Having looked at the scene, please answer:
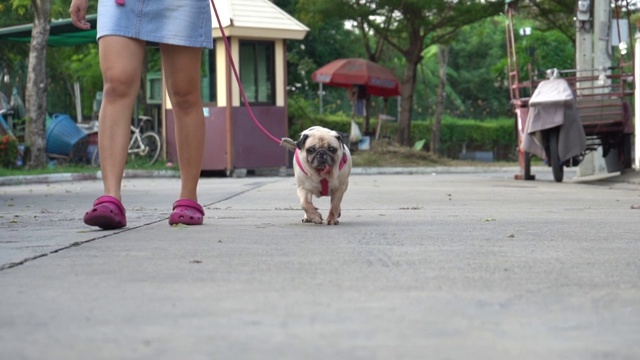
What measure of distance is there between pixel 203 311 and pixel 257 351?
677 mm

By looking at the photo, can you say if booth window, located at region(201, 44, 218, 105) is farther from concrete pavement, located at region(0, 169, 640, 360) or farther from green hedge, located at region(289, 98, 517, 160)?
green hedge, located at region(289, 98, 517, 160)

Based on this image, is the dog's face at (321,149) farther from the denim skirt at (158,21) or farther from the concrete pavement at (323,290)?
the denim skirt at (158,21)

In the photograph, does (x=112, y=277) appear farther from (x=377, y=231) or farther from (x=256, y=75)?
(x=256, y=75)

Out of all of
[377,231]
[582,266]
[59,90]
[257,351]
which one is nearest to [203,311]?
[257,351]

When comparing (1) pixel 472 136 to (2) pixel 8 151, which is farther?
(1) pixel 472 136

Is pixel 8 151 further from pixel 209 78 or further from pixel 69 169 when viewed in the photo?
pixel 209 78

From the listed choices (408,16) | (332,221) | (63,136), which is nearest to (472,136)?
(408,16)

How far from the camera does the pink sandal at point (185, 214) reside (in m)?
7.19

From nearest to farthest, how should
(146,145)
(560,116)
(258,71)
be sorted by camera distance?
(560,116)
(258,71)
(146,145)

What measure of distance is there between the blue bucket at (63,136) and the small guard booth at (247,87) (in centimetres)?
359

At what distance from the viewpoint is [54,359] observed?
123 inches

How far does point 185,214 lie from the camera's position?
7.20 meters

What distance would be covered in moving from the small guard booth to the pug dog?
1461 centimetres

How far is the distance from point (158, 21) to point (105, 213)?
1099 millimetres
